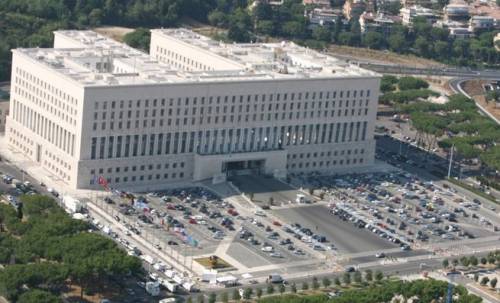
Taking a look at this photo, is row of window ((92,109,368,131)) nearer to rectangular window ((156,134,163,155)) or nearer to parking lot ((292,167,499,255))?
rectangular window ((156,134,163,155))

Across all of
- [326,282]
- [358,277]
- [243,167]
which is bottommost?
[326,282]

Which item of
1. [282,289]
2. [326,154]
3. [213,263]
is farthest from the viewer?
[326,154]

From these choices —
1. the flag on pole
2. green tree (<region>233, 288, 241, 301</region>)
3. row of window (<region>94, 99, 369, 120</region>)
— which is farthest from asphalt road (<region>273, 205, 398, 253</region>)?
green tree (<region>233, 288, 241, 301</region>)

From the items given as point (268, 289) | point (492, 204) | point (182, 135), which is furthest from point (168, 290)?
point (492, 204)

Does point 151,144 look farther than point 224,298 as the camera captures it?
Yes

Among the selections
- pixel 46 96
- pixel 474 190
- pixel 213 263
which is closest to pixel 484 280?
pixel 213 263

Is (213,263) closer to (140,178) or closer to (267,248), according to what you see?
(267,248)

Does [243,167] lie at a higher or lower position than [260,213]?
higher

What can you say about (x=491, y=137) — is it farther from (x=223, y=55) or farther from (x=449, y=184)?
(x=223, y=55)

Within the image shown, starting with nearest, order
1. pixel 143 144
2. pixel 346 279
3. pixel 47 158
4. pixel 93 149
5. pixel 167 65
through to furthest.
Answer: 1. pixel 346 279
2. pixel 93 149
3. pixel 143 144
4. pixel 47 158
5. pixel 167 65
